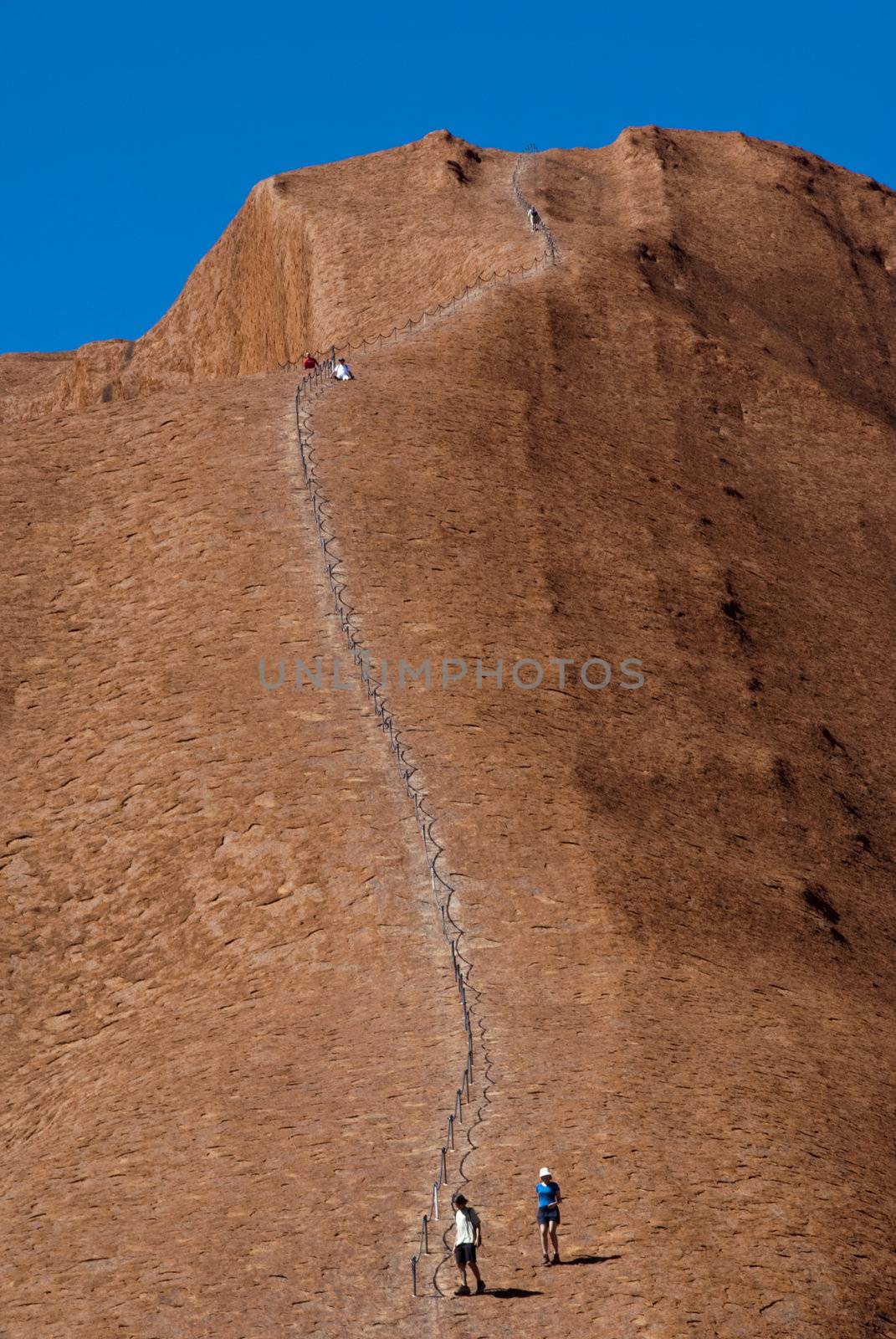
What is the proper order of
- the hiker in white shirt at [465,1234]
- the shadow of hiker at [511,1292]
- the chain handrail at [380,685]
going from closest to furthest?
the hiker in white shirt at [465,1234]
the shadow of hiker at [511,1292]
the chain handrail at [380,685]

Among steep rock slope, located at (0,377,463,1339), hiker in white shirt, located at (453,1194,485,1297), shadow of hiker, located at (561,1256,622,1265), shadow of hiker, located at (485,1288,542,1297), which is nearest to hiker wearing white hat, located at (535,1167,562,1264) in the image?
shadow of hiker, located at (561,1256,622,1265)

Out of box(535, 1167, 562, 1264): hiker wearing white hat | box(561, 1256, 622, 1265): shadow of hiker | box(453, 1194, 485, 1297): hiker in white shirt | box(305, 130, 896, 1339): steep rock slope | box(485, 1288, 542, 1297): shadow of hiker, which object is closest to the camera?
box(453, 1194, 485, 1297): hiker in white shirt

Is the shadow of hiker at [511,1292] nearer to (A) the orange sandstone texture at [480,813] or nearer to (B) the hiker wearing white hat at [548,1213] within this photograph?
(A) the orange sandstone texture at [480,813]

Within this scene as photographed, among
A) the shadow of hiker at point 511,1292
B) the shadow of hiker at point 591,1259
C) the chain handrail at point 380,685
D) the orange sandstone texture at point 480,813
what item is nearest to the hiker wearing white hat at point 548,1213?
the shadow of hiker at point 591,1259

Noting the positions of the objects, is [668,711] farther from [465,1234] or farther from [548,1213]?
[465,1234]

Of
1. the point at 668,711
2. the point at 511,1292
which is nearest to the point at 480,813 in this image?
the point at 668,711

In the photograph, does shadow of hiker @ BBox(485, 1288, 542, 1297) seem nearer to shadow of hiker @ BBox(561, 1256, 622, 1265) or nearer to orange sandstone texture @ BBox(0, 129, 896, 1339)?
orange sandstone texture @ BBox(0, 129, 896, 1339)
